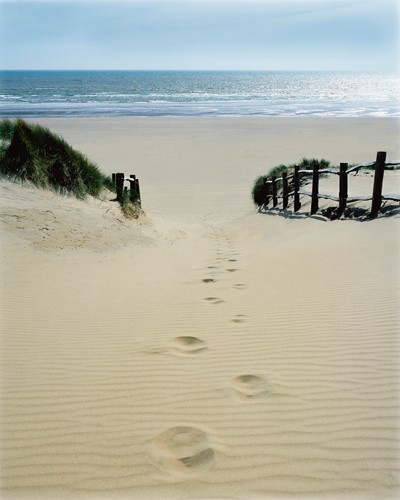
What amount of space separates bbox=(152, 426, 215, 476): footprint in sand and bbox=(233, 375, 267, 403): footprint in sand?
0.53m

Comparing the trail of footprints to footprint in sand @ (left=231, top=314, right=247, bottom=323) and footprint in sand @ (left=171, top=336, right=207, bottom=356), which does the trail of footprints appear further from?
footprint in sand @ (left=231, top=314, right=247, bottom=323)

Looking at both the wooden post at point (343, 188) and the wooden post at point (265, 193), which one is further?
the wooden post at point (265, 193)

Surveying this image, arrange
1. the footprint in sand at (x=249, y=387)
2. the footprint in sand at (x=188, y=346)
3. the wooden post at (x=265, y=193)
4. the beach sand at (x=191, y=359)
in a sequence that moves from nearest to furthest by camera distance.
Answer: the beach sand at (x=191, y=359) < the footprint in sand at (x=249, y=387) < the footprint in sand at (x=188, y=346) < the wooden post at (x=265, y=193)

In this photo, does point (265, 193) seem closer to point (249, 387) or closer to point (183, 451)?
point (249, 387)

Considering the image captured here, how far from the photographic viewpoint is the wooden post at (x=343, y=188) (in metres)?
10.1

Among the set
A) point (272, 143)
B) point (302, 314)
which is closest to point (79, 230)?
point (302, 314)

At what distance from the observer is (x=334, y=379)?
3.73 meters

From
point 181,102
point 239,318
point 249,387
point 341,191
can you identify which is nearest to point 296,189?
point 341,191

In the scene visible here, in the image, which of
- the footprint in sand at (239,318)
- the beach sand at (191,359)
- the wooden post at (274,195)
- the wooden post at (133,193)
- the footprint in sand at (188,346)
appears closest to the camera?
the beach sand at (191,359)

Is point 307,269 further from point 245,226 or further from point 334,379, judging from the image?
point 245,226

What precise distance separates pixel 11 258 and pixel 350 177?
11.0 m

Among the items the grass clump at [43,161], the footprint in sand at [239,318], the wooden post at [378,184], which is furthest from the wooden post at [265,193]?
the footprint in sand at [239,318]

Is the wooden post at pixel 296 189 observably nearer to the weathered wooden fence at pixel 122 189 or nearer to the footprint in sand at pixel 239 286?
the weathered wooden fence at pixel 122 189

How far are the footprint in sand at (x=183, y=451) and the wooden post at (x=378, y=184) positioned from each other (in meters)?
7.60
